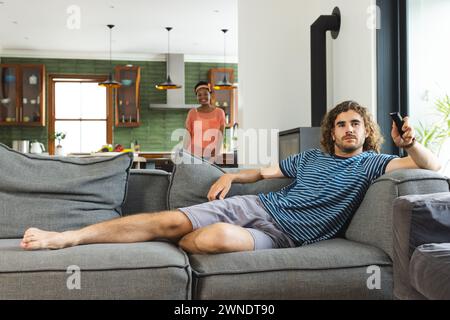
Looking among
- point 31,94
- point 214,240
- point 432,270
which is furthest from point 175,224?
point 31,94

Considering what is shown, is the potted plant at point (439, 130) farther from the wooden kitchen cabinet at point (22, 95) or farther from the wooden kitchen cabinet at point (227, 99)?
the wooden kitchen cabinet at point (22, 95)

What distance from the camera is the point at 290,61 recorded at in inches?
197

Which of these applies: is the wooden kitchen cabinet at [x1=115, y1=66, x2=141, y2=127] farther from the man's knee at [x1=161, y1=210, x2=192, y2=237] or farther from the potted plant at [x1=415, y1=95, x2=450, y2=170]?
the man's knee at [x1=161, y1=210, x2=192, y2=237]

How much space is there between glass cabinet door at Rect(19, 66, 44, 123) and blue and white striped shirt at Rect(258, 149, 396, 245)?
796 centimetres

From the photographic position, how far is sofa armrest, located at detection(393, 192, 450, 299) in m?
1.64

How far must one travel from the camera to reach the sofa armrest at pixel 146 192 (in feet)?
8.34

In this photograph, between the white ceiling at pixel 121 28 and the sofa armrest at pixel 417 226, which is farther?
the white ceiling at pixel 121 28

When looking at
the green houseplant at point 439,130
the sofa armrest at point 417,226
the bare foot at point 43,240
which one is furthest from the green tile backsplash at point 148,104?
the sofa armrest at point 417,226

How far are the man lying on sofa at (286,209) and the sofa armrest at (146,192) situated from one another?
32 centimetres

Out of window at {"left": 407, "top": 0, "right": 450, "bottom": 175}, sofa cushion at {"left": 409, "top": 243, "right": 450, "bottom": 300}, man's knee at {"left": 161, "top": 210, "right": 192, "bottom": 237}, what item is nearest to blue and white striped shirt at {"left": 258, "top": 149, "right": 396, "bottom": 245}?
man's knee at {"left": 161, "top": 210, "right": 192, "bottom": 237}

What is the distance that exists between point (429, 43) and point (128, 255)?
2505mm

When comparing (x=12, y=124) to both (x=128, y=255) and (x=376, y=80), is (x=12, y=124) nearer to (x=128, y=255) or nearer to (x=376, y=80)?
(x=376, y=80)

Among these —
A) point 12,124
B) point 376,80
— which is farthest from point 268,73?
point 12,124

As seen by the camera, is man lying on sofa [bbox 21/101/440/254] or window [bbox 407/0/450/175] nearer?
man lying on sofa [bbox 21/101/440/254]
